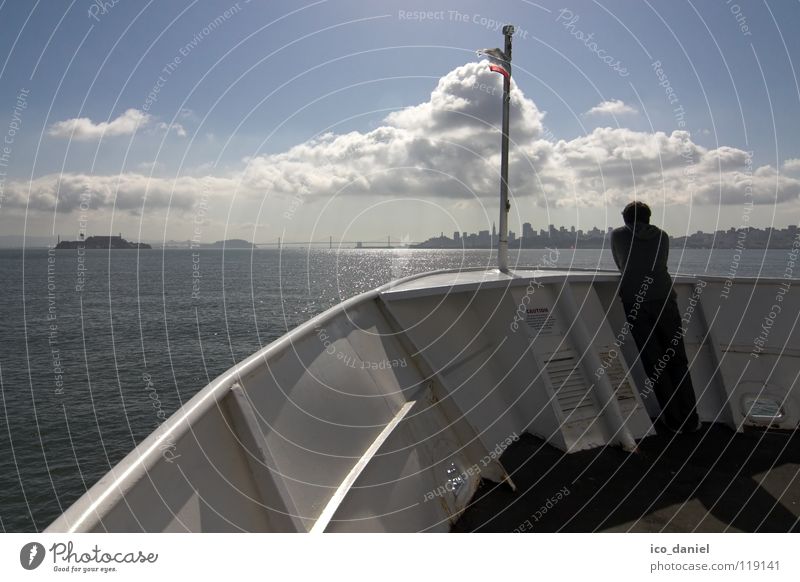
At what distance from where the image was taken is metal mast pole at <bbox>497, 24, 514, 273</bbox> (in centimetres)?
734

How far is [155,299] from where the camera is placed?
157 feet

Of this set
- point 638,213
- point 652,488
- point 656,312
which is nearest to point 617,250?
point 638,213

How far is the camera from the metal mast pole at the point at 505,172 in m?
7.34

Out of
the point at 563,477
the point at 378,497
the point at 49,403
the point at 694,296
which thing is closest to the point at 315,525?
the point at 378,497

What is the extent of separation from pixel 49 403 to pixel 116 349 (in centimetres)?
878

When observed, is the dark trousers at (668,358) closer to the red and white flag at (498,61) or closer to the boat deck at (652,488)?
the boat deck at (652,488)

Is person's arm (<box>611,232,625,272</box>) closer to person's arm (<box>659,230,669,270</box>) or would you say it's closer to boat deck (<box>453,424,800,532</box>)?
person's arm (<box>659,230,669,270</box>)

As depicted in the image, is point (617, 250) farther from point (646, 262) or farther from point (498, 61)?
point (498, 61)

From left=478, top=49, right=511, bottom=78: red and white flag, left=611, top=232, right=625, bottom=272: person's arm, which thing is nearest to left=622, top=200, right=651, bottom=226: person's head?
left=611, top=232, right=625, bottom=272: person's arm

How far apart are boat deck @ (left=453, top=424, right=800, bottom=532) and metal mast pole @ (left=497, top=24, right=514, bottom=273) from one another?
262 cm

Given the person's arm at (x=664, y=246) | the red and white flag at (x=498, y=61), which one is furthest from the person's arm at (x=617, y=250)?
the red and white flag at (x=498, y=61)

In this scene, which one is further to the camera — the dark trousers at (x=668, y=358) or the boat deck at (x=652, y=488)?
the dark trousers at (x=668, y=358)

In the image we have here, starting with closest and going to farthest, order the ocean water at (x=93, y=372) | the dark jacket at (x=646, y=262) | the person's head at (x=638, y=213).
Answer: the dark jacket at (x=646, y=262)
the person's head at (x=638, y=213)
the ocean water at (x=93, y=372)

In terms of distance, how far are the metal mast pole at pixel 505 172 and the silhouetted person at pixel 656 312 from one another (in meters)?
1.52
